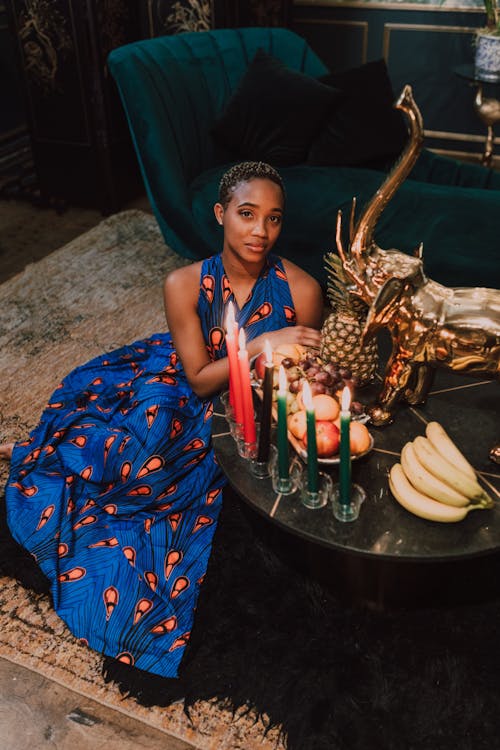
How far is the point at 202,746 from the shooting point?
1.41 m

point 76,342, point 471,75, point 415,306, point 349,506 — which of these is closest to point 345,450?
point 349,506

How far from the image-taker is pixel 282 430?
123 cm

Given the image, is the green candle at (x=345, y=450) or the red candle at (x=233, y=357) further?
the red candle at (x=233, y=357)

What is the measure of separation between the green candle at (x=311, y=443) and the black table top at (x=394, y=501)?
0.26ft

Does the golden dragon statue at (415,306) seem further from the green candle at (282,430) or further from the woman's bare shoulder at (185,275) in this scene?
the woman's bare shoulder at (185,275)

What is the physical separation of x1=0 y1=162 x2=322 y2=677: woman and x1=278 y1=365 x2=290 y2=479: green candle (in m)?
0.48

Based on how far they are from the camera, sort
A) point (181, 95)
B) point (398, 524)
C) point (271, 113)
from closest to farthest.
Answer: point (398, 524) → point (181, 95) → point (271, 113)

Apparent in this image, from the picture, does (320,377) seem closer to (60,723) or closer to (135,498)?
(135,498)

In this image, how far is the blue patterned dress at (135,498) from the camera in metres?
1.60

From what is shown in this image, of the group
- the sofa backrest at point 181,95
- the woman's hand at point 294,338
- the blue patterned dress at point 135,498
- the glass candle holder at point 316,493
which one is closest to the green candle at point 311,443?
the glass candle holder at point 316,493

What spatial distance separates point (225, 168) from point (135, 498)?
205cm

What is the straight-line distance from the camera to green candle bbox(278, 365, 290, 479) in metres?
1.18

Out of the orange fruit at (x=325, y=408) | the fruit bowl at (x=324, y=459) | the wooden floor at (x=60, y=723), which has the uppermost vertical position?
the orange fruit at (x=325, y=408)

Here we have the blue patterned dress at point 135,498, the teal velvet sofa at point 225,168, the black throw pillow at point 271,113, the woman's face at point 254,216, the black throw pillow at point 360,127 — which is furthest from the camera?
the black throw pillow at point 360,127
